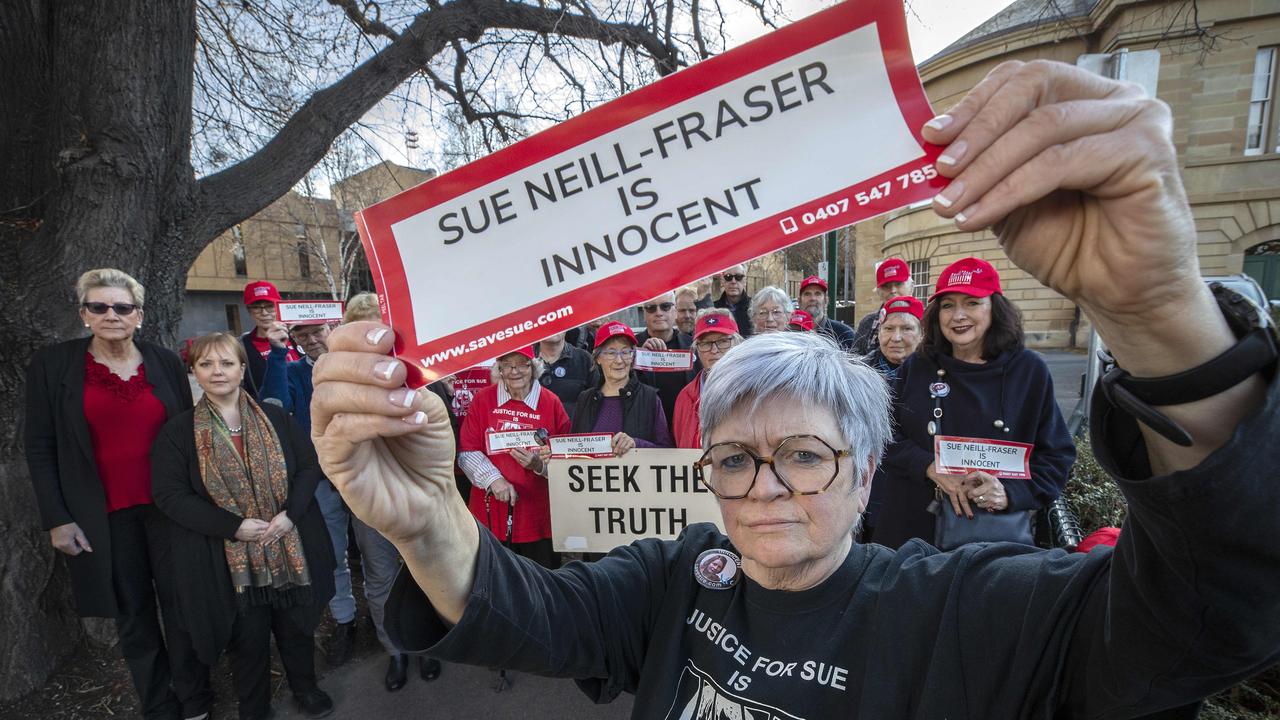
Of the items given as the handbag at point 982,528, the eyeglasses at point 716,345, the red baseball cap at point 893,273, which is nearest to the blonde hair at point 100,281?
the eyeglasses at point 716,345

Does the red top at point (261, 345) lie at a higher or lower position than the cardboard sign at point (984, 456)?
higher

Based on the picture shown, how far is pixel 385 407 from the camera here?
42.7 inches

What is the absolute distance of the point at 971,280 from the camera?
2.88 meters

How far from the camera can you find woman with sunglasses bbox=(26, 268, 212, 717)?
3.08 metres

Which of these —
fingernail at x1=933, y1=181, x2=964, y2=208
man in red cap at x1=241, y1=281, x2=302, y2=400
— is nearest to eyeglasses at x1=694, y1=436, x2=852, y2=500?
fingernail at x1=933, y1=181, x2=964, y2=208

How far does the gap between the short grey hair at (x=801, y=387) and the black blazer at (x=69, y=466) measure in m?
3.64

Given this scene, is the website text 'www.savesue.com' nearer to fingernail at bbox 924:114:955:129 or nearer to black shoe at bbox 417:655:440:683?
fingernail at bbox 924:114:955:129

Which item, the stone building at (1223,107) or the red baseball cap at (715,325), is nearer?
the red baseball cap at (715,325)

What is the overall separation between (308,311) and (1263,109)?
86.9 feet

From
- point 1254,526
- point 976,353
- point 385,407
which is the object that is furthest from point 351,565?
point 1254,526

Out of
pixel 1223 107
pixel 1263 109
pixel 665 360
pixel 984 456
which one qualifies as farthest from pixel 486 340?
pixel 1263 109

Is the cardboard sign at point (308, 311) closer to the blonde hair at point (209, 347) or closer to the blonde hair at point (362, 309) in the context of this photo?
the blonde hair at point (362, 309)

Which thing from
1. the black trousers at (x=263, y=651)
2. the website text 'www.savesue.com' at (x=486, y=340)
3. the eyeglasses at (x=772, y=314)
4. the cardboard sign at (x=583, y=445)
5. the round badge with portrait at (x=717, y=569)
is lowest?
the black trousers at (x=263, y=651)

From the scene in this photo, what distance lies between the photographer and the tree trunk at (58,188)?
11.8ft
